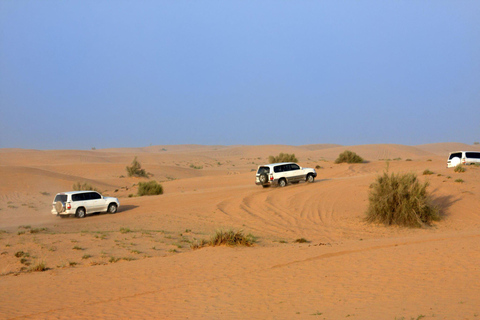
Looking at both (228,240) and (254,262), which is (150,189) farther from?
(254,262)

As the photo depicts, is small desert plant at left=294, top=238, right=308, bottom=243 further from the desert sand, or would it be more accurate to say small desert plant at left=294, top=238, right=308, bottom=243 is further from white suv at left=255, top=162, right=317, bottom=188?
white suv at left=255, top=162, right=317, bottom=188

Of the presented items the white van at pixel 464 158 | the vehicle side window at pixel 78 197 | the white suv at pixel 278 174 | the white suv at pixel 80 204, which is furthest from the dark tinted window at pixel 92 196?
the white van at pixel 464 158

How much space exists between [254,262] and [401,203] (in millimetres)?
10896

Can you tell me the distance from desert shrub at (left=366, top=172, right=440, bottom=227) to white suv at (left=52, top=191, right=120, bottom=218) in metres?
14.2

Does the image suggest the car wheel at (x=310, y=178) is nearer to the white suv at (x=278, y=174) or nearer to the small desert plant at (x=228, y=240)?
the white suv at (x=278, y=174)

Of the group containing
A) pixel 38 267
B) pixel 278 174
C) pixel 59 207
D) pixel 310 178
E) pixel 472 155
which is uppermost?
pixel 472 155

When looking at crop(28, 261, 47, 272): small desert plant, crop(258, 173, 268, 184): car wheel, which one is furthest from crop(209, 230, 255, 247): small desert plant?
crop(258, 173, 268, 184): car wheel

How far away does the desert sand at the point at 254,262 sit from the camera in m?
8.77

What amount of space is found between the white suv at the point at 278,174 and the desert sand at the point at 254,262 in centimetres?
221

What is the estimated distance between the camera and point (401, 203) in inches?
822

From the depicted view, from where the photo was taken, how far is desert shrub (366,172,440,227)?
20.7 metres

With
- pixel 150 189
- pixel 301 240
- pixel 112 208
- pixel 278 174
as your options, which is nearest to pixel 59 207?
pixel 112 208

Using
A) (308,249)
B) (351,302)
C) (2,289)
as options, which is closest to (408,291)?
(351,302)

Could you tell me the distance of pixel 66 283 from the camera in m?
11.3
